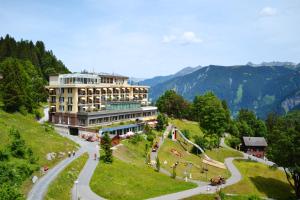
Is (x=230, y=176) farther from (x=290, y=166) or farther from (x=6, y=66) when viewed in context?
(x=6, y=66)

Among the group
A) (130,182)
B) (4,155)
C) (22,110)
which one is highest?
(22,110)

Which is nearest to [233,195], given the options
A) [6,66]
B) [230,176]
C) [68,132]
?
[230,176]

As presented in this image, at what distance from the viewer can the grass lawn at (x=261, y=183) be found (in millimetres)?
65000

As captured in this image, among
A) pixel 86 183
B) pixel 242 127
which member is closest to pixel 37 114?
pixel 86 183

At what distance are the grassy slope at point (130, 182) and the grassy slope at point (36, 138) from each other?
9869 millimetres

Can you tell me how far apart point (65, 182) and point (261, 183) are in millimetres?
45292

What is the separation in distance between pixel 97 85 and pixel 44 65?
6457 centimetres

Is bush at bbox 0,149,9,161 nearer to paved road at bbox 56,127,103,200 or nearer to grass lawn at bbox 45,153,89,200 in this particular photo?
grass lawn at bbox 45,153,89,200

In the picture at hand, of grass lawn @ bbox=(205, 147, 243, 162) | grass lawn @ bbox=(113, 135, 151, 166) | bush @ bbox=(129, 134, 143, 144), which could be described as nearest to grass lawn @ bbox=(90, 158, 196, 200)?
grass lawn @ bbox=(113, 135, 151, 166)

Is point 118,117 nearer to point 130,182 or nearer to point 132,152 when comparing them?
point 132,152

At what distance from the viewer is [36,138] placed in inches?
2633

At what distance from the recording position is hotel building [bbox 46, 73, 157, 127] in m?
91.7

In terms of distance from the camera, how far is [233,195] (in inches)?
2295

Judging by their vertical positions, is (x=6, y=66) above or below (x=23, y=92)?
above
